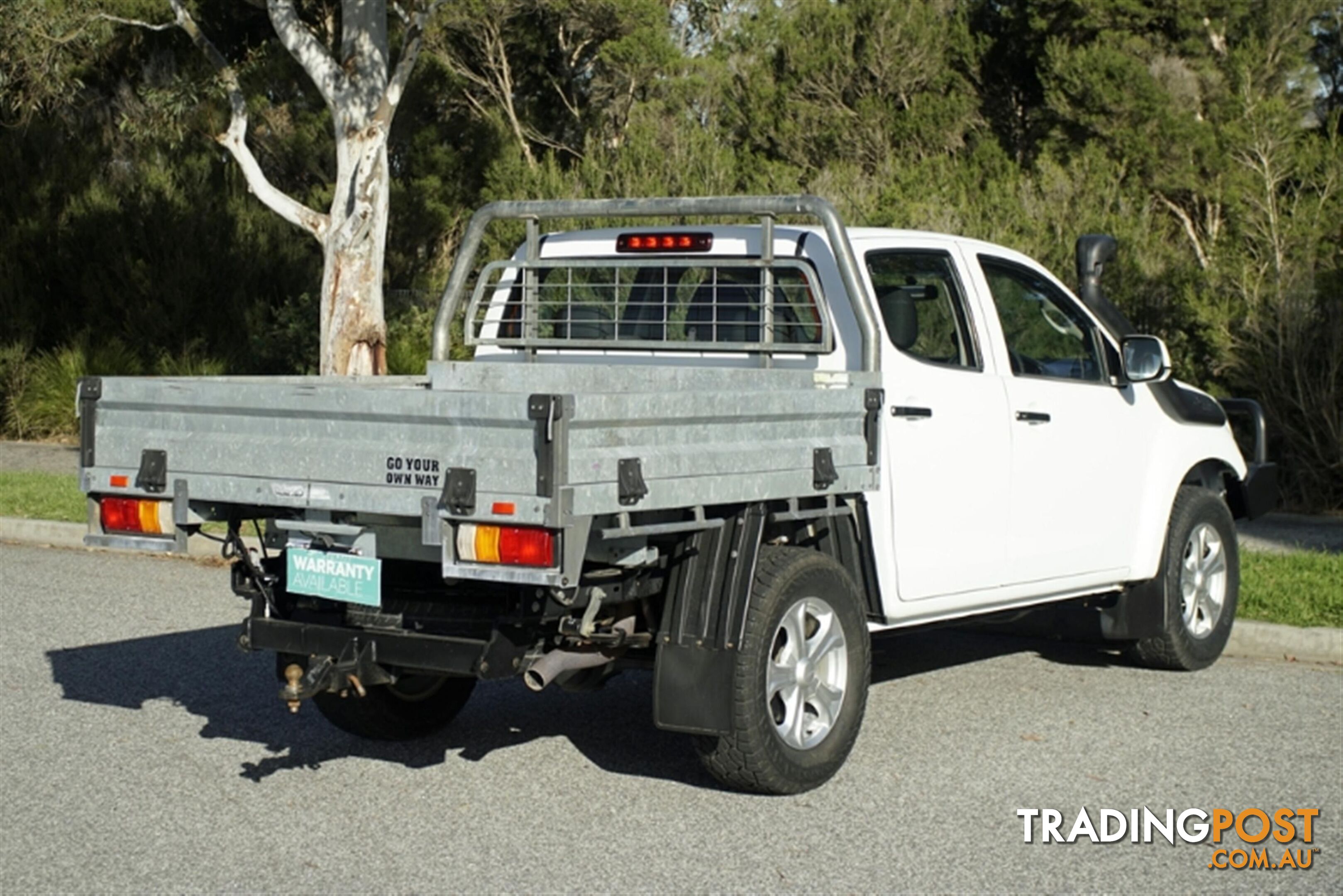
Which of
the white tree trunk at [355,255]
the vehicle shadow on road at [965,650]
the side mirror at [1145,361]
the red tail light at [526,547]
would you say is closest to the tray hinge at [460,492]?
the red tail light at [526,547]

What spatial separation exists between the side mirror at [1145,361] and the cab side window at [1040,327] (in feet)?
0.69

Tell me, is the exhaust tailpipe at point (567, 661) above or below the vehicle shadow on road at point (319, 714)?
above

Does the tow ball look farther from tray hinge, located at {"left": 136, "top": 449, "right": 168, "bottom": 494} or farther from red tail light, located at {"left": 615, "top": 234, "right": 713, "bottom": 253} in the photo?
red tail light, located at {"left": 615, "top": 234, "right": 713, "bottom": 253}

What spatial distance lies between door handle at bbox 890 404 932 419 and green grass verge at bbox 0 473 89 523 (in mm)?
7936

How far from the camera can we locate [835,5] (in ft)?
122

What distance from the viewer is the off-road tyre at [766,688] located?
5891mm

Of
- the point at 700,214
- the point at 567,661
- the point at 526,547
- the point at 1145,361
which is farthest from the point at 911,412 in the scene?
the point at 526,547

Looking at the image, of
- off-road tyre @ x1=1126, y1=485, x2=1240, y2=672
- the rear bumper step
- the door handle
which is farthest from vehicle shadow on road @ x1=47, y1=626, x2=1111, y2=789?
the door handle

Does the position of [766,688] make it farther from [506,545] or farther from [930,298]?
[930,298]

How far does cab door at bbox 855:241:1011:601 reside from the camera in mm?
6750

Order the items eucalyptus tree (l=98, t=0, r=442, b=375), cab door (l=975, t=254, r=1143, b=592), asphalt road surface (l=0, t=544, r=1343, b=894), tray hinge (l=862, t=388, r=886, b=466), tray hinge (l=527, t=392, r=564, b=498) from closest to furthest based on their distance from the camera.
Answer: tray hinge (l=527, t=392, r=564, b=498) → asphalt road surface (l=0, t=544, r=1343, b=894) → tray hinge (l=862, t=388, r=886, b=466) → cab door (l=975, t=254, r=1143, b=592) → eucalyptus tree (l=98, t=0, r=442, b=375)

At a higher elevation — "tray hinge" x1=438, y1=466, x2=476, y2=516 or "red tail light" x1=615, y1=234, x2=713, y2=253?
"red tail light" x1=615, y1=234, x2=713, y2=253

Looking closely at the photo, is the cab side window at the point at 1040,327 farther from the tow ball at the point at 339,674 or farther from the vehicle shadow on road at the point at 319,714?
the tow ball at the point at 339,674

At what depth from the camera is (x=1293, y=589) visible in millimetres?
10086
